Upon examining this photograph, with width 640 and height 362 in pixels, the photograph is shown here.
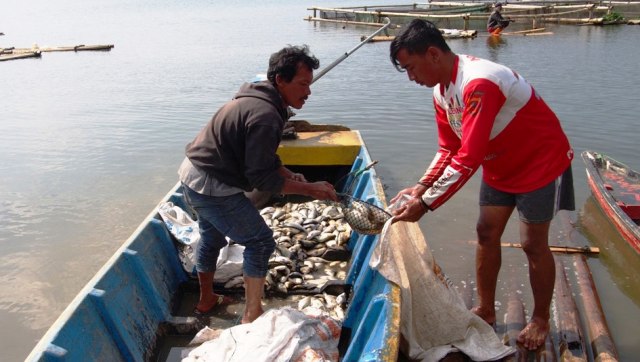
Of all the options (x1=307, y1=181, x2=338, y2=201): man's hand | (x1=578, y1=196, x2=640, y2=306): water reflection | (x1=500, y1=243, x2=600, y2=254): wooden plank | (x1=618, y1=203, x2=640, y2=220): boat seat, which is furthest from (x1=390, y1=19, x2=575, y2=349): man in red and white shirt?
(x1=618, y1=203, x2=640, y2=220): boat seat

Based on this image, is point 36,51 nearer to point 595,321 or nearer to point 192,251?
point 192,251

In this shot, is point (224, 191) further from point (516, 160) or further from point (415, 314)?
point (516, 160)

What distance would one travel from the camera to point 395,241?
369 cm

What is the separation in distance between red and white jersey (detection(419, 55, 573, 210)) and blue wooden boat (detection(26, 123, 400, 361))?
847 millimetres

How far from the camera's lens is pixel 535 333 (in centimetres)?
383

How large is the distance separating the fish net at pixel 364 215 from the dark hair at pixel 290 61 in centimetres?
101

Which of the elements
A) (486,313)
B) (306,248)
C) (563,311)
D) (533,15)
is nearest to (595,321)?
(563,311)

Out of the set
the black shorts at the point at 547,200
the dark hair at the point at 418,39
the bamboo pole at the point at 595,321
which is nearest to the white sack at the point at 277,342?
the black shorts at the point at 547,200

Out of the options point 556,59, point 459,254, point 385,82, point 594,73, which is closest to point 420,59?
point 459,254

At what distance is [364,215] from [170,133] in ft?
31.7

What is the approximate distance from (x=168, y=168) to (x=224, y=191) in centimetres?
739

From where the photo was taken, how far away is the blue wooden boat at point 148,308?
2.90m

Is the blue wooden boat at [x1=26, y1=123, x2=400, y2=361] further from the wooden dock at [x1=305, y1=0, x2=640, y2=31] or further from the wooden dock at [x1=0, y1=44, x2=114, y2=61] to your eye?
the wooden dock at [x1=305, y1=0, x2=640, y2=31]

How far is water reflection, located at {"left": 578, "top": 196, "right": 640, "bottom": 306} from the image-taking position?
5842 millimetres
